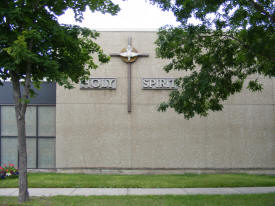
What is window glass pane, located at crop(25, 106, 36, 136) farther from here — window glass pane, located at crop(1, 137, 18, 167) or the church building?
the church building

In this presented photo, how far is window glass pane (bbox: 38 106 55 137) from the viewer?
14.5 metres

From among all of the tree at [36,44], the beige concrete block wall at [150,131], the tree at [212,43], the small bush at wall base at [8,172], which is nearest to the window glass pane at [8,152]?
the small bush at wall base at [8,172]

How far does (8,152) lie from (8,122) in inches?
57.3

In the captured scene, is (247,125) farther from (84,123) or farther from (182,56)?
(84,123)

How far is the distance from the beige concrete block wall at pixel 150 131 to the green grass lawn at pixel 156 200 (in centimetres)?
497

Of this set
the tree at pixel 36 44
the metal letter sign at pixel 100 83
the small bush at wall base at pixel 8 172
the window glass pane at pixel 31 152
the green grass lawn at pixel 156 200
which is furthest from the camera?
the window glass pane at pixel 31 152

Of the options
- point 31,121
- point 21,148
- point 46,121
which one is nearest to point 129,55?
point 46,121

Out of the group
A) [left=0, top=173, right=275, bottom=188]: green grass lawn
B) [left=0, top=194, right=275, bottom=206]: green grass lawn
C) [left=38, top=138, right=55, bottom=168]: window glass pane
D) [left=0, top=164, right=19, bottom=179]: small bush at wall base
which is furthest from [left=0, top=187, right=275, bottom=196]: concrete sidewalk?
[left=38, top=138, right=55, bottom=168]: window glass pane

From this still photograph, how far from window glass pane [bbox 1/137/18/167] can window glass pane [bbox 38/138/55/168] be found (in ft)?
3.94

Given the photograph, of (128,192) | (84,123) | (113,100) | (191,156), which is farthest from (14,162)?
(191,156)

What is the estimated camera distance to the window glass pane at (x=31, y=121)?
47.7ft

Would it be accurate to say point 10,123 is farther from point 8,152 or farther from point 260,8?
point 260,8

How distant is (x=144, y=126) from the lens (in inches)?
540

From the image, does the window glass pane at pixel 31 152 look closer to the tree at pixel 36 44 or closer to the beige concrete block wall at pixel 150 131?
the beige concrete block wall at pixel 150 131
